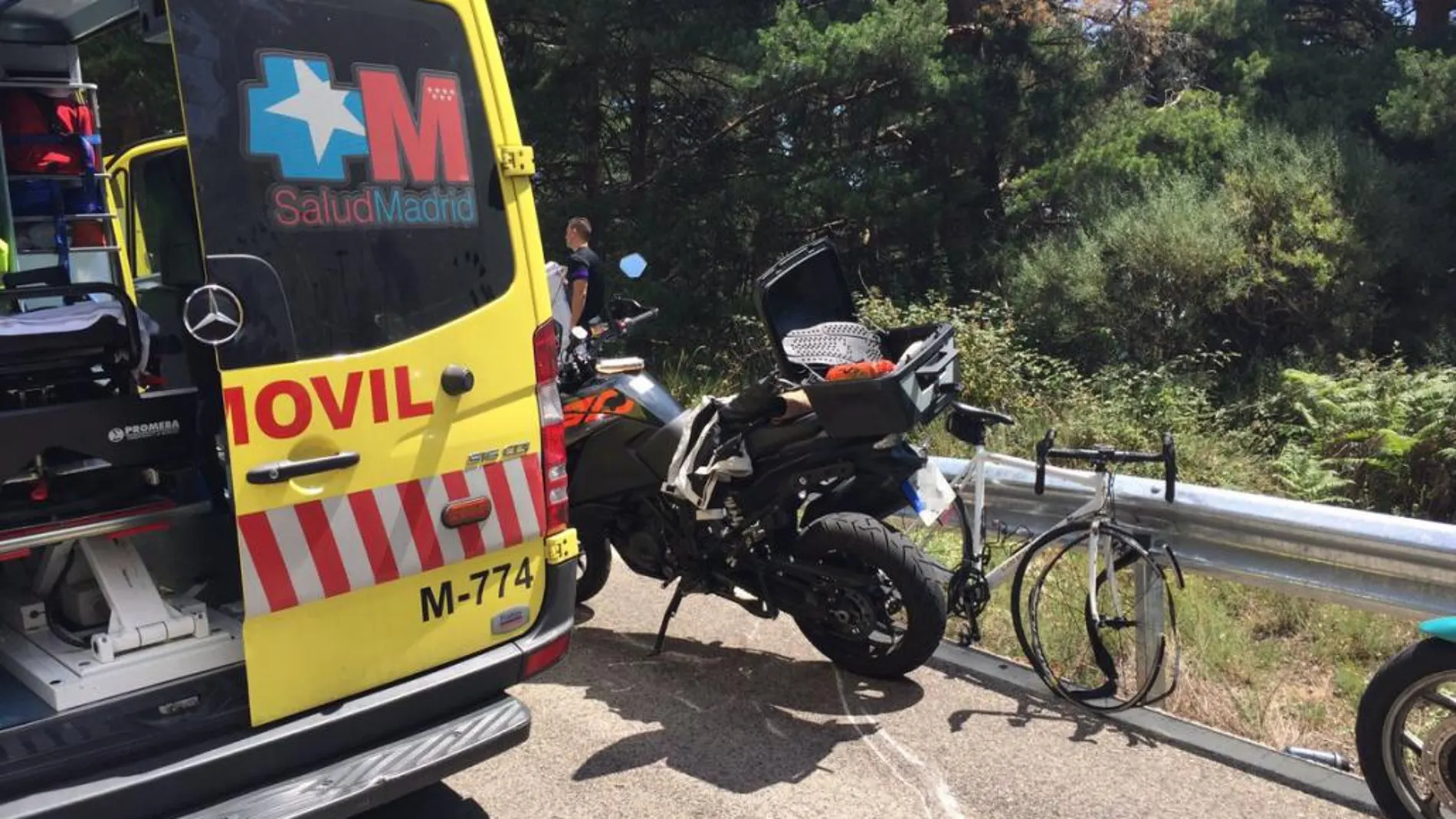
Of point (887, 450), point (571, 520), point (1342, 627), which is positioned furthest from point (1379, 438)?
point (571, 520)

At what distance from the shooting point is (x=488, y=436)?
312cm

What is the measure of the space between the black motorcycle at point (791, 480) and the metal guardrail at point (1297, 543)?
2.58 ft

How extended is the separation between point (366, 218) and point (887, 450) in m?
2.23

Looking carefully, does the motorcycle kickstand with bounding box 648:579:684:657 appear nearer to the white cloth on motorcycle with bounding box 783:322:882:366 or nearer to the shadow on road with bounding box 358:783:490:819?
the white cloth on motorcycle with bounding box 783:322:882:366

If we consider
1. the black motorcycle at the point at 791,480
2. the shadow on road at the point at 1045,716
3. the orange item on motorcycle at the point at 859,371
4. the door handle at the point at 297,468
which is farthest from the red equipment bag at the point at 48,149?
the shadow on road at the point at 1045,716

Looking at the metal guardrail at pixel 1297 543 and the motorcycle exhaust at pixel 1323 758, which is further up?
the metal guardrail at pixel 1297 543

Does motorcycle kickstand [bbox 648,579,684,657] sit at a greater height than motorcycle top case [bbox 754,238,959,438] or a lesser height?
lesser

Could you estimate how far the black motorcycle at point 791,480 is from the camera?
4.14 meters

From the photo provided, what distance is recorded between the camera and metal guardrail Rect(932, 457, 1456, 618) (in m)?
3.62

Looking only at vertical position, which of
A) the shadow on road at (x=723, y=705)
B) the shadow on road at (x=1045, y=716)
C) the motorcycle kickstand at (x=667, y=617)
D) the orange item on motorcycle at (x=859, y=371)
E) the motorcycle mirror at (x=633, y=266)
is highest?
the motorcycle mirror at (x=633, y=266)

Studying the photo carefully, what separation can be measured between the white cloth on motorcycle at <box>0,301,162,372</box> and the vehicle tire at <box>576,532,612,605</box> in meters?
2.49

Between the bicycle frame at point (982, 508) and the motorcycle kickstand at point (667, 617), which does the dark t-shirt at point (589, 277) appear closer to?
the motorcycle kickstand at point (667, 617)

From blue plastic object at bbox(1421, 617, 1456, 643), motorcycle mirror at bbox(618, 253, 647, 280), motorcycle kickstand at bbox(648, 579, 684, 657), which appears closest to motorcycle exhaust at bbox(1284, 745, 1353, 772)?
blue plastic object at bbox(1421, 617, 1456, 643)

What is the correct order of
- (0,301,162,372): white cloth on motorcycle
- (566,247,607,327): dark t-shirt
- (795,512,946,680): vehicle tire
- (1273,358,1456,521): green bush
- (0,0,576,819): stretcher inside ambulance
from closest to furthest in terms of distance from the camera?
(0,0,576,819): stretcher inside ambulance → (0,301,162,372): white cloth on motorcycle → (795,512,946,680): vehicle tire → (1273,358,1456,521): green bush → (566,247,607,327): dark t-shirt
